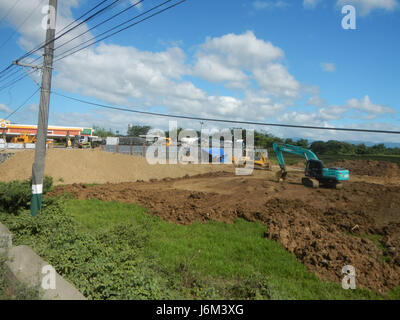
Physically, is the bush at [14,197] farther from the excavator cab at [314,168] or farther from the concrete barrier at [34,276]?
the excavator cab at [314,168]

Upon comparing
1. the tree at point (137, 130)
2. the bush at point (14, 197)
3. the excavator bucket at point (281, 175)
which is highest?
the tree at point (137, 130)

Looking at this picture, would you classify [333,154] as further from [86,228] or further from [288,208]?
[86,228]

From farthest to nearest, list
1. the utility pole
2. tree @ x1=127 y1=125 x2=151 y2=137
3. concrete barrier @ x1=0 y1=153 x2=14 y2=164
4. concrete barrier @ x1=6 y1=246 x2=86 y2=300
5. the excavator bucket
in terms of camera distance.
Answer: tree @ x1=127 y1=125 x2=151 y2=137
concrete barrier @ x1=0 y1=153 x2=14 y2=164
the excavator bucket
the utility pole
concrete barrier @ x1=6 y1=246 x2=86 y2=300

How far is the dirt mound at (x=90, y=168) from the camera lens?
21.9 meters

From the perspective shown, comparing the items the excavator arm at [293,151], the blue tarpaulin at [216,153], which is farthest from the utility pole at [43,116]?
the blue tarpaulin at [216,153]

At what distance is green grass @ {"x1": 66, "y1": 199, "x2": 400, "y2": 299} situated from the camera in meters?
5.02

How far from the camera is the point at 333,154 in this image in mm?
37719

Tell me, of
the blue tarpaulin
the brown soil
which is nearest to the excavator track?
the brown soil

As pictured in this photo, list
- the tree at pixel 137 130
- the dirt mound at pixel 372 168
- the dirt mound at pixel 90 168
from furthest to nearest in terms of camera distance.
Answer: the tree at pixel 137 130 → the dirt mound at pixel 372 168 → the dirt mound at pixel 90 168

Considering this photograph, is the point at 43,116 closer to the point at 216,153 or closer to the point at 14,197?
the point at 14,197

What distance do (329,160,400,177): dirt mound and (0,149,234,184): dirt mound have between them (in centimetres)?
1361

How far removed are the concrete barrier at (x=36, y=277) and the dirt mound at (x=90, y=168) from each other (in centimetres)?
1698

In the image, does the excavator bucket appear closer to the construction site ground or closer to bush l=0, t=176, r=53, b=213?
the construction site ground
